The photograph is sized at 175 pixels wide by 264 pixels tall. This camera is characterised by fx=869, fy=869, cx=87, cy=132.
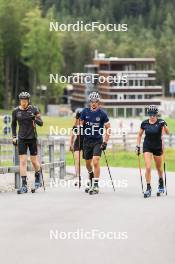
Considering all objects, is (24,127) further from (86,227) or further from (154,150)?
(86,227)

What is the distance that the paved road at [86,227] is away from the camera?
8086mm

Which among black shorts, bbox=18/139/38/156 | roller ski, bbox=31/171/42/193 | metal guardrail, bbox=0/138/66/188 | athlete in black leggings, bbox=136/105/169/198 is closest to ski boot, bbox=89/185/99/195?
athlete in black leggings, bbox=136/105/169/198

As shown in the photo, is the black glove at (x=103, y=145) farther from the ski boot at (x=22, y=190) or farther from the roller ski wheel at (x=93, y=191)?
the ski boot at (x=22, y=190)

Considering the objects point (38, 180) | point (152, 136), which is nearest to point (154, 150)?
point (152, 136)

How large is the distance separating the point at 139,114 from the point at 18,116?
144 meters

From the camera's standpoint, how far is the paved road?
318 inches

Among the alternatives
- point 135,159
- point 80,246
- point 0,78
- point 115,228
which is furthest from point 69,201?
point 0,78

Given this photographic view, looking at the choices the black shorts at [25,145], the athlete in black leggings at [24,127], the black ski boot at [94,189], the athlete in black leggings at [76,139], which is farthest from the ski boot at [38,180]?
the black ski boot at [94,189]

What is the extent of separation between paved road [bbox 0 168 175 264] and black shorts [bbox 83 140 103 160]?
0.68 meters

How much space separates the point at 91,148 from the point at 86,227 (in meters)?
5.15

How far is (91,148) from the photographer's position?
50.0 feet

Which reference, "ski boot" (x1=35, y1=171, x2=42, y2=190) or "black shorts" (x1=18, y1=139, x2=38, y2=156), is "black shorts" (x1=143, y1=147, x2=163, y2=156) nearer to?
"black shorts" (x1=18, y1=139, x2=38, y2=156)

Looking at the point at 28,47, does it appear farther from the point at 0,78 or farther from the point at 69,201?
the point at 69,201

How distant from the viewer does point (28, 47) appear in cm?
12700
